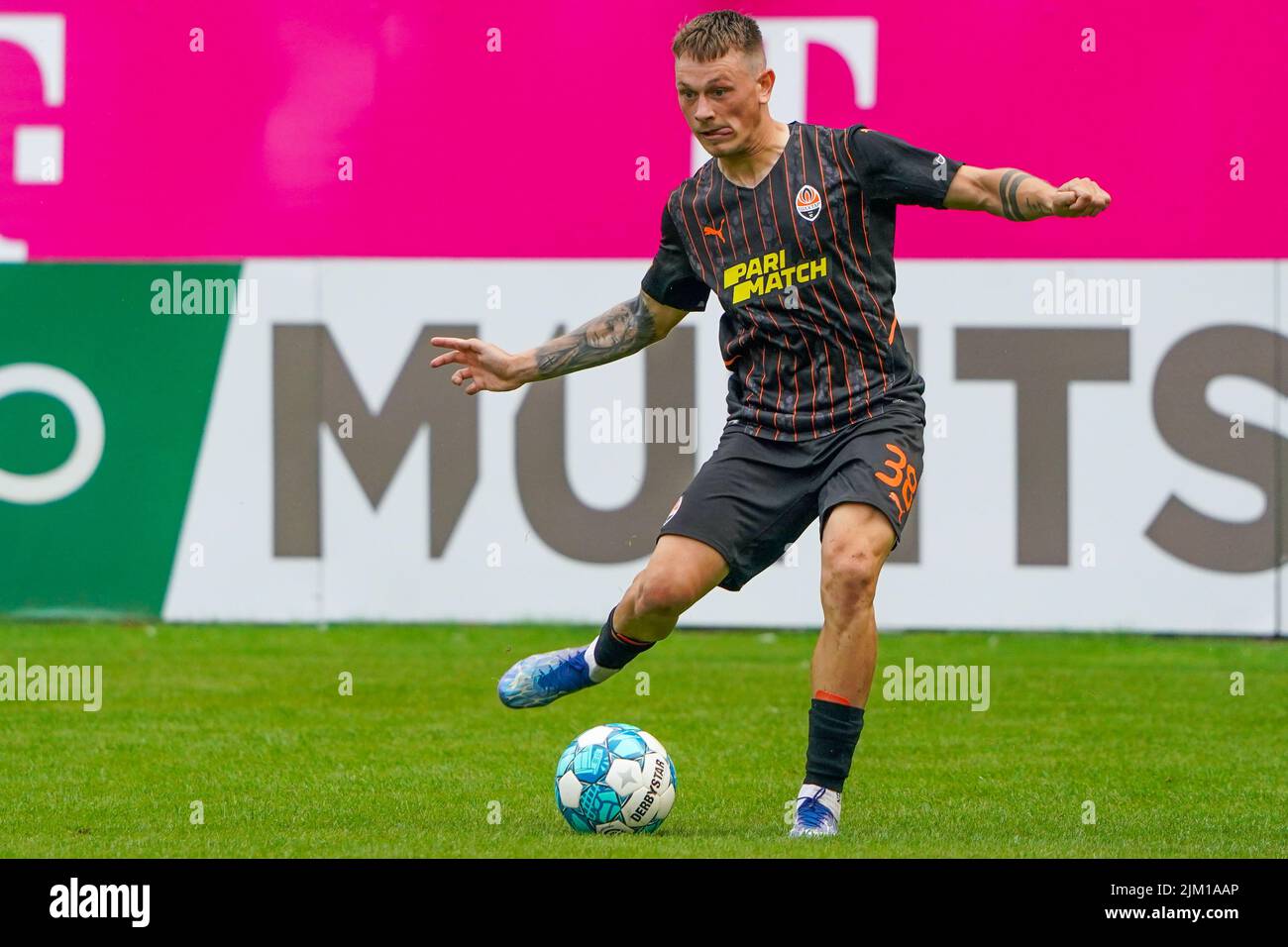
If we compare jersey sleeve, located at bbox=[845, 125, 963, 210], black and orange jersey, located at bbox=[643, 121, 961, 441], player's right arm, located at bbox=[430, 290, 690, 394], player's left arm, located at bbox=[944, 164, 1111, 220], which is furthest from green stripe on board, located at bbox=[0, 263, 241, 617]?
player's left arm, located at bbox=[944, 164, 1111, 220]

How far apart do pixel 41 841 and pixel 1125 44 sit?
8105 millimetres

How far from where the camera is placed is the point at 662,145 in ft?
37.7

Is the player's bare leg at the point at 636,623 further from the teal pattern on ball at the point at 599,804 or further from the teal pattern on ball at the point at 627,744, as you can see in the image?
the teal pattern on ball at the point at 599,804

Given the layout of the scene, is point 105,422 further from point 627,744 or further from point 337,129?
point 627,744

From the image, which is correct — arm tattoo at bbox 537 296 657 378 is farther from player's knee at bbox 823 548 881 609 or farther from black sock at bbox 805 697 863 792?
black sock at bbox 805 697 863 792

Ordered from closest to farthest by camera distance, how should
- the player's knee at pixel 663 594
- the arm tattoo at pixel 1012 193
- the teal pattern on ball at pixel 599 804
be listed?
1. the arm tattoo at pixel 1012 193
2. the teal pattern on ball at pixel 599 804
3. the player's knee at pixel 663 594

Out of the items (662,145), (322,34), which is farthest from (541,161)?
(322,34)

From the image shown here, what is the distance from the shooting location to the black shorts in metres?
5.75

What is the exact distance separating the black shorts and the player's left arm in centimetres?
67

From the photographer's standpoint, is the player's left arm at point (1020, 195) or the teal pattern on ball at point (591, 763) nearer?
the player's left arm at point (1020, 195)

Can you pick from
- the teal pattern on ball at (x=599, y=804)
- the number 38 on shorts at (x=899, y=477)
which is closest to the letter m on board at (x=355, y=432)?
the teal pattern on ball at (x=599, y=804)

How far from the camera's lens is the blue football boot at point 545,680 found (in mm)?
6113

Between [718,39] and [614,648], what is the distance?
1.87m

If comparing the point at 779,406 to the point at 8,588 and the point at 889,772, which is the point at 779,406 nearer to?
the point at 889,772
